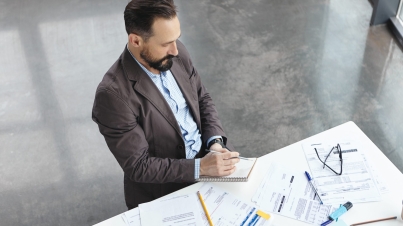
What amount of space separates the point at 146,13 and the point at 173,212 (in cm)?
88

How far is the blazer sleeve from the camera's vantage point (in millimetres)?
2152

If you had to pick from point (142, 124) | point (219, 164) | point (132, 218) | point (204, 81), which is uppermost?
point (142, 124)

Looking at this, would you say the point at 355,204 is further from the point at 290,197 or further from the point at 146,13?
the point at 146,13

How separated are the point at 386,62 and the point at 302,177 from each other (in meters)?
2.52

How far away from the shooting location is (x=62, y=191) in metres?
3.46

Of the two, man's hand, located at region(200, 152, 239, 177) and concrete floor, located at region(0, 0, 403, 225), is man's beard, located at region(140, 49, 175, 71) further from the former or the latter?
concrete floor, located at region(0, 0, 403, 225)

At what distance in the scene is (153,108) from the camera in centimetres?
226

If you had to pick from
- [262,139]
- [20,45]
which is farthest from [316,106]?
[20,45]

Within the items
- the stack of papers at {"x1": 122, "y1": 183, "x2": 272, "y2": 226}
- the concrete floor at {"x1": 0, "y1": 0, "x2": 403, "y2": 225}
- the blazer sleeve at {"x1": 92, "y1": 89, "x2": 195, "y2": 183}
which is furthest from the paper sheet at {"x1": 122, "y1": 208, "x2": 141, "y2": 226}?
the concrete floor at {"x1": 0, "y1": 0, "x2": 403, "y2": 225}

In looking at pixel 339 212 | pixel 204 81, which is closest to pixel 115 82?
pixel 339 212

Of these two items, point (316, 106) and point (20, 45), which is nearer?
point (316, 106)

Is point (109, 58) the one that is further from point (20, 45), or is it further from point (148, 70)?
point (148, 70)

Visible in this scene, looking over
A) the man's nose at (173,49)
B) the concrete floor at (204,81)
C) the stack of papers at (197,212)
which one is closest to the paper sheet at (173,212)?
the stack of papers at (197,212)

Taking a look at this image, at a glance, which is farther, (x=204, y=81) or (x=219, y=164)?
(x=204, y=81)
